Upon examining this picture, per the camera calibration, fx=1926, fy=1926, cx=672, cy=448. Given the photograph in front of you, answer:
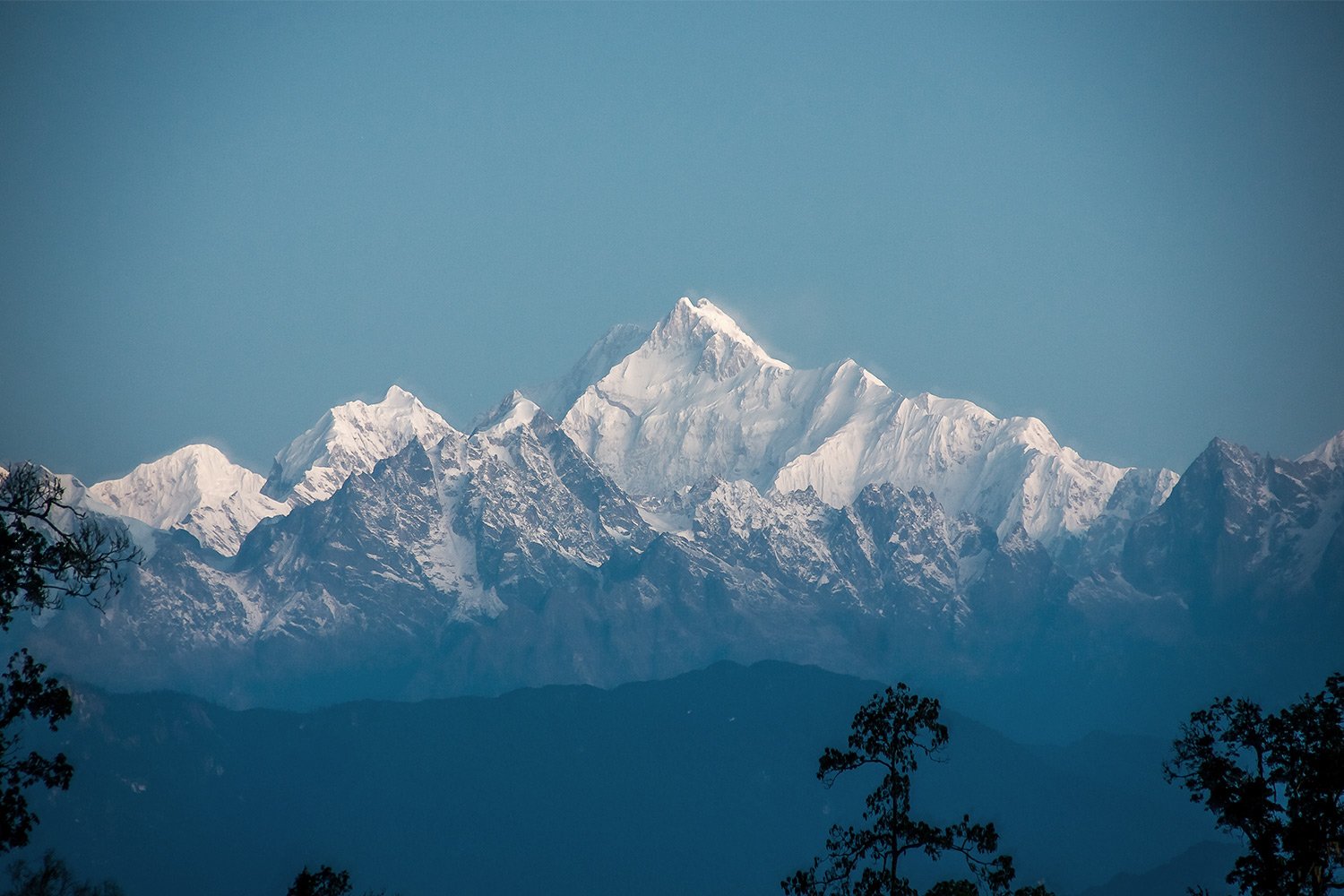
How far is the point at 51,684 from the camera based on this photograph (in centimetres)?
6412

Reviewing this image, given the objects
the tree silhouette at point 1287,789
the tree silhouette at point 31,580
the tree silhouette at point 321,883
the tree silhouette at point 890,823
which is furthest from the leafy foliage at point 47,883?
the tree silhouette at point 1287,789

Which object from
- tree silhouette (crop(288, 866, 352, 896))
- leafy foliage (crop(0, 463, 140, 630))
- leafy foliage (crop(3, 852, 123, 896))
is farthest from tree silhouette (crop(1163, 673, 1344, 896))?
leafy foliage (crop(3, 852, 123, 896))

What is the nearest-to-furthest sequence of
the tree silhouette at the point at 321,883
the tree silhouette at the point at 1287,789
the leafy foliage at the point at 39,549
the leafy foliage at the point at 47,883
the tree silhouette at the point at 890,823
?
1. the leafy foliage at the point at 39,549
2. the tree silhouette at the point at 1287,789
3. the tree silhouette at the point at 890,823
4. the tree silhouette at the point at 321,883
5. the leafy foliage at the point at 47,883

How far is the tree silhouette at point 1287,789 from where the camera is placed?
6381 centimetres

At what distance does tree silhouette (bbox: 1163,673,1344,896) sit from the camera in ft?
209

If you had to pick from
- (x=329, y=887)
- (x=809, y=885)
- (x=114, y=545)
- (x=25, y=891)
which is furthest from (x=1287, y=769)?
(x=25, y=891)

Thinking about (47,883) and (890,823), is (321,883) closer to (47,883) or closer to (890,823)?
(890,823)

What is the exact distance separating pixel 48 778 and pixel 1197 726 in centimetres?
3986

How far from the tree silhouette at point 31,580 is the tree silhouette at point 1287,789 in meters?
36.6

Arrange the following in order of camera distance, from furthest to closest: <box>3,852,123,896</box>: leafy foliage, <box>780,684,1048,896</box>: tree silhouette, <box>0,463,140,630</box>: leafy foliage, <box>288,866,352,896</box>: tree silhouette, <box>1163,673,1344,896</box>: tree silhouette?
<box>3,852,123,896</box>: leafy foliage
<box>288,866,352,896</box>: tree silhouette
<box>780,684,1048,896</box>: tree silhouette
<box>1163,673,1344,896</box>: tree silhouette
<box>0,463,140,630</box>: leafy foliage

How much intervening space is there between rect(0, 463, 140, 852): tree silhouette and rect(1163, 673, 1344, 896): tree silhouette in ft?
120

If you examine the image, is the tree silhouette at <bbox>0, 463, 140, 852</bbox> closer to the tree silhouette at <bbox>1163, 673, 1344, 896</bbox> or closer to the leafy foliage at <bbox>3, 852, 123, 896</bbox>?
the leafy foliage at <bbox>3, 852, 123, 896</bbox>

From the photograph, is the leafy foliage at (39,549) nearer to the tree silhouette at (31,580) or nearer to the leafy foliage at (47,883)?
the tree silhouette at (31,580)

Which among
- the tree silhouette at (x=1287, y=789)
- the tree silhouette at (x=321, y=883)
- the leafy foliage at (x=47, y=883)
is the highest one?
the tree silhouette at (x=1287, y=789)
